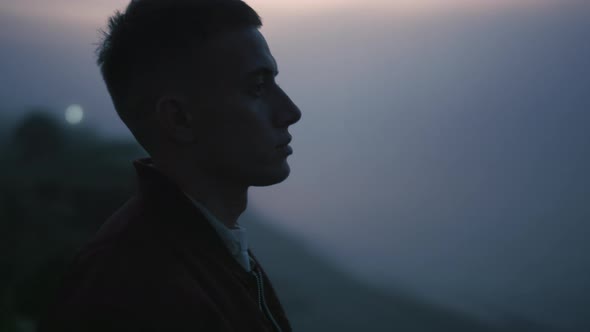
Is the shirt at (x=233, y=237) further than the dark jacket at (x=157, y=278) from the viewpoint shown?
Yes

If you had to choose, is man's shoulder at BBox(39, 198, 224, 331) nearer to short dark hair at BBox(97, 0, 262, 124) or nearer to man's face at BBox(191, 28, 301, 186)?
man's face at BBox(191, 28, 301, 186)

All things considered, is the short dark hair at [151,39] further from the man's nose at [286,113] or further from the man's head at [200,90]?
the man's nose at [286,113]

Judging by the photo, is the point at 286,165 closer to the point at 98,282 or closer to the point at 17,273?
the point at 98,282

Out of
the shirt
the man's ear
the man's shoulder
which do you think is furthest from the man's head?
the man's shoulder

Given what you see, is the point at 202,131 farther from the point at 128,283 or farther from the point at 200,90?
the point at 128,283

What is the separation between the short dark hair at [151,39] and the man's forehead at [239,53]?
0.03 metres

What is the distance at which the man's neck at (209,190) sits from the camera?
1.34 m

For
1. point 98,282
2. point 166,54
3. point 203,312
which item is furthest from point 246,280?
point 166,54

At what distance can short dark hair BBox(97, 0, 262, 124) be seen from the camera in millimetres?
1350

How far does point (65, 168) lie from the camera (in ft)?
26.8

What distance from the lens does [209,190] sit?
1.35 metres

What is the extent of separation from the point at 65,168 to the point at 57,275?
3129mm

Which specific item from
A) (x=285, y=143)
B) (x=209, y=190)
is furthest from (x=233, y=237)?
(x=285, y=143)

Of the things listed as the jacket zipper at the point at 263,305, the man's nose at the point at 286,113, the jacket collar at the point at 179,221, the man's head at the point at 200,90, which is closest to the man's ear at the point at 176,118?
the man's head at the point at 200,90
